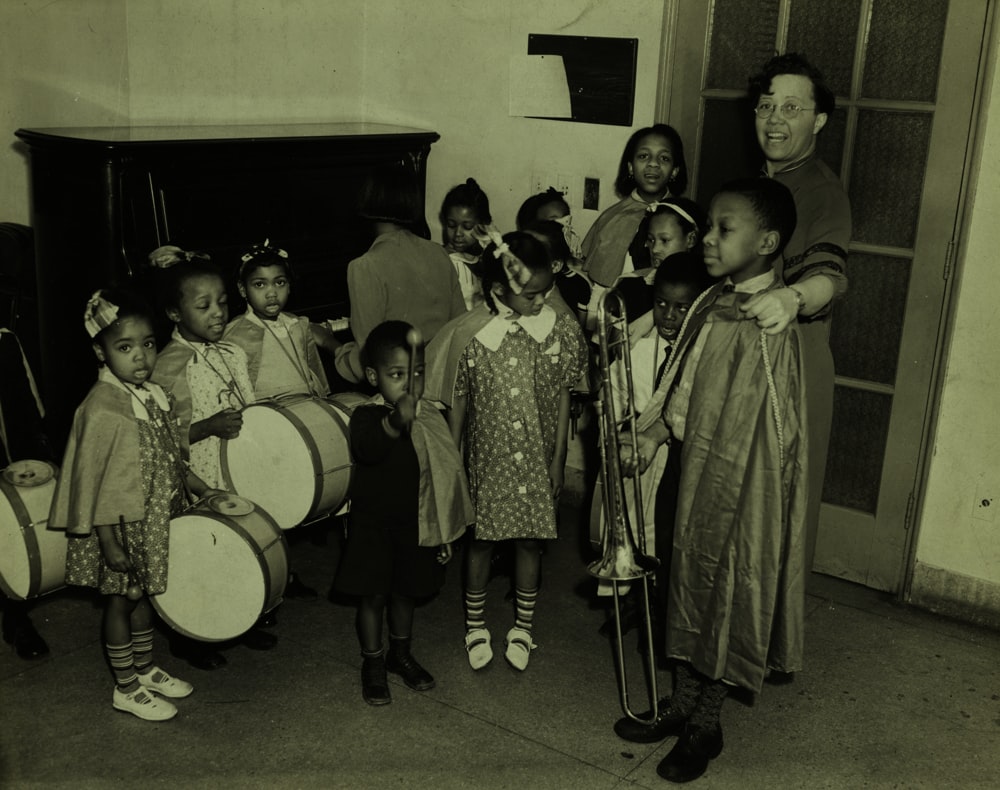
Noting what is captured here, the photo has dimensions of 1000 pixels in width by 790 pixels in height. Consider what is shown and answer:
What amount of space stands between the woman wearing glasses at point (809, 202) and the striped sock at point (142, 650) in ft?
7.03

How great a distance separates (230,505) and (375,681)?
751 millimetres

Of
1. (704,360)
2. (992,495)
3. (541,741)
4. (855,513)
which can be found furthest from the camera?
(855,513)

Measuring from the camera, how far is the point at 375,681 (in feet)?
12.2

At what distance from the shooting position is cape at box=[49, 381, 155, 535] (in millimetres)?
3416

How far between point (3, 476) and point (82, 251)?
1.09 metres

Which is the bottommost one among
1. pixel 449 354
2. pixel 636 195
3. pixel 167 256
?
pixel 449 354

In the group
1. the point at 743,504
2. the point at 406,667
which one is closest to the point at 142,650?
the point at 406,667

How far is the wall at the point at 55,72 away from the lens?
4.71 m

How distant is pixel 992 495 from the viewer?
436 centimetres

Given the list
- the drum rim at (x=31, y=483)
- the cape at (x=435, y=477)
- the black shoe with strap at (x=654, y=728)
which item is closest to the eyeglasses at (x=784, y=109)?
the cape at (x=435, y=477)

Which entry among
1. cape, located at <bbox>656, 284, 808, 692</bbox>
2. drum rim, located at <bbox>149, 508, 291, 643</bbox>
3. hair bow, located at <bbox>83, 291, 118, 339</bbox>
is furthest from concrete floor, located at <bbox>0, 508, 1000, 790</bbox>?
hair bow, located at <bbox>83, 291, 118, 339</bbox>

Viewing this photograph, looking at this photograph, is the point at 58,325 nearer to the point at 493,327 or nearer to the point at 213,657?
the point at 213,657

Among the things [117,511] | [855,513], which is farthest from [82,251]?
[855,513]

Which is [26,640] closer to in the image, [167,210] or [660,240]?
[167,210]
